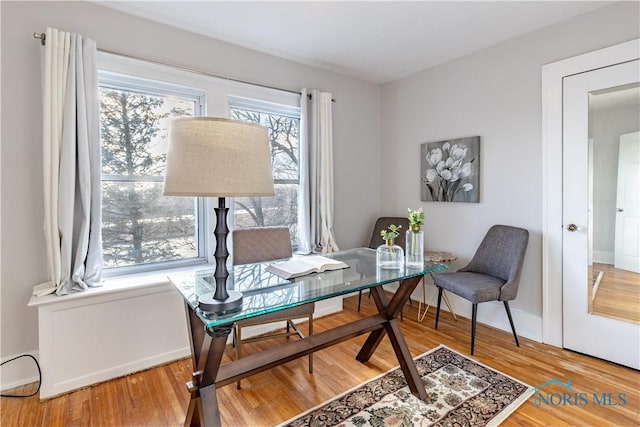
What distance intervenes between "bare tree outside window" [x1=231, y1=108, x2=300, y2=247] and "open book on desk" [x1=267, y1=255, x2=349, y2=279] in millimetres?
1152

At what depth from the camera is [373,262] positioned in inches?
82.0

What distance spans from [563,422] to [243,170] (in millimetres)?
2125

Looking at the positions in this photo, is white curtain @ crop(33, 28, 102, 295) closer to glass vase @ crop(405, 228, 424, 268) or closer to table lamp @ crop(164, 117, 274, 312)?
table lamp @ crop(164, 117, 274, 312)

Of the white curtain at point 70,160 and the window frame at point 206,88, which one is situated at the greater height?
the window frame at point 206,88

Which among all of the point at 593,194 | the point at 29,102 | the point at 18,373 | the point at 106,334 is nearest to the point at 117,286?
the point at 106,334

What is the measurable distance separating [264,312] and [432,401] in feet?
4.20

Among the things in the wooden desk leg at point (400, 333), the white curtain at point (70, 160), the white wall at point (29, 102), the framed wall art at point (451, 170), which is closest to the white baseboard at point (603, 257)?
the framed wall art at point (451, 170)

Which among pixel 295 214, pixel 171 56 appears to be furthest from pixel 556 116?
pixel 171 56

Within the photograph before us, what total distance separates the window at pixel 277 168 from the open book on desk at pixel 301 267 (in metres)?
1.14

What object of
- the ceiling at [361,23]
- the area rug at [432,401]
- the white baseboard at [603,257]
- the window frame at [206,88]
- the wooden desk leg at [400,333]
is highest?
the ceiling at [361,23]

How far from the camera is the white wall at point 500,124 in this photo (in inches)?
95.3

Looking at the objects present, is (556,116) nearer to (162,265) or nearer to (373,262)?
(373,262)

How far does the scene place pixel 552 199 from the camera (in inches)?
99.0

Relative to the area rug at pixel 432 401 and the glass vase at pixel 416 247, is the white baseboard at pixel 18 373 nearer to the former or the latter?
the area rug at pixel 432 401
